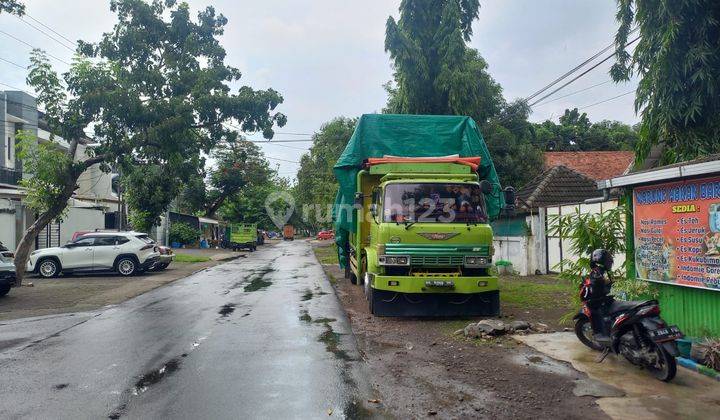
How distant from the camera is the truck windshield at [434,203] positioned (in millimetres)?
10242

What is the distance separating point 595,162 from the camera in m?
31.1

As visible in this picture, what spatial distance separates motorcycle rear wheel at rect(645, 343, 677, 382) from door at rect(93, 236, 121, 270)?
18.4 metres

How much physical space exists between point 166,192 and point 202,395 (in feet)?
98.9

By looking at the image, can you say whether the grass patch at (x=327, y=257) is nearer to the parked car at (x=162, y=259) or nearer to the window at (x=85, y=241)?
the parked car at (x=162, y=259)

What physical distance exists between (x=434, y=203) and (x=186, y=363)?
531 centimetres

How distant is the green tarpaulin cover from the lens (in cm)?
1238

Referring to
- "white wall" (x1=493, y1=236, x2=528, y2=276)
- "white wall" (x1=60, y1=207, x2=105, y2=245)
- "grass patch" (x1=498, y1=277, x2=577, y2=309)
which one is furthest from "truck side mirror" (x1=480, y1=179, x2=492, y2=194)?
"white wall" (x1=60, y1=207, x2=105, y2=245)

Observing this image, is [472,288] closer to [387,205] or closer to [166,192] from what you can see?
[387,205]

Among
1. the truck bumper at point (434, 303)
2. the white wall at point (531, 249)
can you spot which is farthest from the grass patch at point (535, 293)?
the white wall at point (531, 249)

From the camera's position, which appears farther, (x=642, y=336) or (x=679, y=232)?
(x=679, y=232)

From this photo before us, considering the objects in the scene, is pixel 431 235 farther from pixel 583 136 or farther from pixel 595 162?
pixel 583 136

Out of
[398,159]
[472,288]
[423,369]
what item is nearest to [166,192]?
[398,159]

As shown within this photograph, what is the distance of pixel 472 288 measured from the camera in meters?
9.80

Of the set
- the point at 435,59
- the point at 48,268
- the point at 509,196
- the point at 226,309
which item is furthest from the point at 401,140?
the point at 48,268
